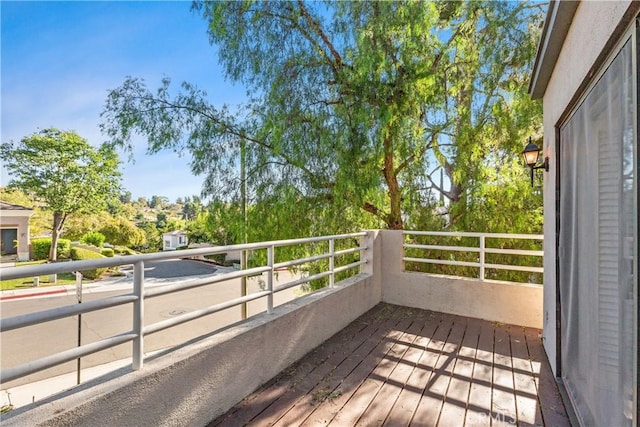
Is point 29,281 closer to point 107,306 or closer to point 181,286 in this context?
point 181,286

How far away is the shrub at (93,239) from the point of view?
17731 mm

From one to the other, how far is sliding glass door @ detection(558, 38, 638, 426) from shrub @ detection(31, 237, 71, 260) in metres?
16.3

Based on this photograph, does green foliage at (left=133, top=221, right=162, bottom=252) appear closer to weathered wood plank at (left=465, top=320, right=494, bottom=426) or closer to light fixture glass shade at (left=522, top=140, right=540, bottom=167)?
weathered wood plank at (left=465, top=320, right=494, bottom=426)

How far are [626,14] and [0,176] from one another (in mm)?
23412

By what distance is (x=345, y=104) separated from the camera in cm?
538

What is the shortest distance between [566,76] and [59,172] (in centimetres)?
2160

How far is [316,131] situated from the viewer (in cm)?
543

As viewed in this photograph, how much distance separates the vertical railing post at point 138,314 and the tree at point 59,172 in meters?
17.0

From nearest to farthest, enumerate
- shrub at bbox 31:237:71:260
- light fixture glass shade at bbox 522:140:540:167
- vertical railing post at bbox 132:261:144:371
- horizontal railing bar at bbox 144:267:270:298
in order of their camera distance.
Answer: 1. vertical railing post at bbox 132:261:144:371
2. horizontal railing bar at bbox 144:267:270:298
3. light fixture glass shade at bbox 522:140:540:167
4. shrub at bbox 31:237:71:260

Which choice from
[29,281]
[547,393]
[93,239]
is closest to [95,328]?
[29,281]

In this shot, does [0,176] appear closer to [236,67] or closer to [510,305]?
[236,67]

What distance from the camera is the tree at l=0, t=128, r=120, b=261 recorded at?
54.1ft

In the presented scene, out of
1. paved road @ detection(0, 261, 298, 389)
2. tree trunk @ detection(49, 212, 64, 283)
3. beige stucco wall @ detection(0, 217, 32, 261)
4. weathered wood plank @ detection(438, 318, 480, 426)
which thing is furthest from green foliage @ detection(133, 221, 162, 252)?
weathered wood plank @ detection(438, 318, 480, 426)

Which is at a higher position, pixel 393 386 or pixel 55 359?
pixel 55 359
